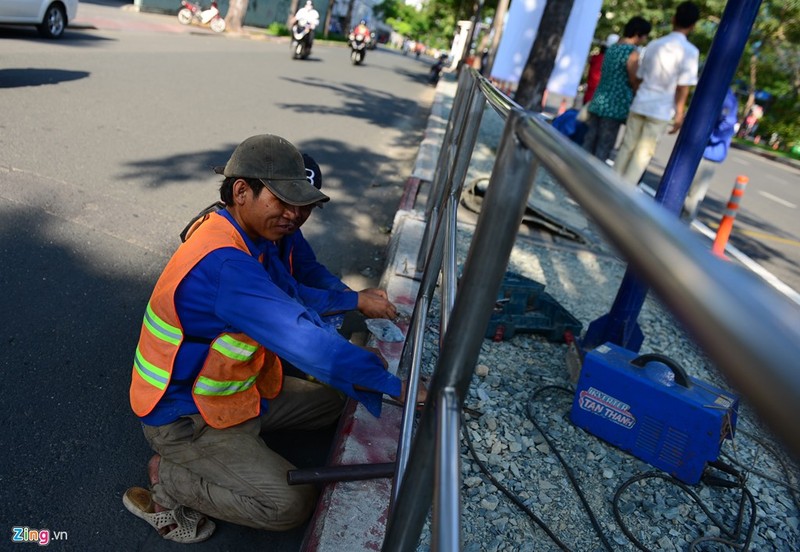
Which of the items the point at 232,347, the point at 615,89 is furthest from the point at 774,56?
the point at 232,347

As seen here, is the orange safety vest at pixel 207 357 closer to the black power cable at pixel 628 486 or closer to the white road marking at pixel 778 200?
the black power cable at pixel 628 486

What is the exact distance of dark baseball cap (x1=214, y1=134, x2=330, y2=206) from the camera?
214 cm

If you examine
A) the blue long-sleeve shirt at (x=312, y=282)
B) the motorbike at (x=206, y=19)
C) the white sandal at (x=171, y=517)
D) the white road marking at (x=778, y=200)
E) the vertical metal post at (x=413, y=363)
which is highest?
the motorbike at (x=206, y=19)

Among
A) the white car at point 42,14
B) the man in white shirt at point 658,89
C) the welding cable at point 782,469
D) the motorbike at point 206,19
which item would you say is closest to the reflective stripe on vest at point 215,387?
the welding cable at point 782,469

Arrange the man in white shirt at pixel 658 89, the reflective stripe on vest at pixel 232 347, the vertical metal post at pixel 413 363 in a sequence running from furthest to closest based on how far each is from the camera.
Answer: the man in white shirt at pixel 658 89, the reflective stripe on vest at pixel 232 347, the vertical metal post at pixel 413 363

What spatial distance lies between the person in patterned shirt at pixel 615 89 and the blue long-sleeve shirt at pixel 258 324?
5.38 m

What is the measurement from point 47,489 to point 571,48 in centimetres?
928

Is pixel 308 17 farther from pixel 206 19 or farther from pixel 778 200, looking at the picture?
pixel 778 200

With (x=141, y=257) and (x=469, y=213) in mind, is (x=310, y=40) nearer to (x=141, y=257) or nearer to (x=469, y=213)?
(x=469, y=213)

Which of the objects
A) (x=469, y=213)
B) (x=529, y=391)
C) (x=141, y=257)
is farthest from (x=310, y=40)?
(x=529, y=391)

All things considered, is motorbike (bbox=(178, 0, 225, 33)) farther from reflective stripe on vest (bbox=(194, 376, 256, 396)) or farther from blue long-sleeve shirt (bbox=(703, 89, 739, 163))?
reflective stripe on vest (bbox=(194, 376, 256, 396))

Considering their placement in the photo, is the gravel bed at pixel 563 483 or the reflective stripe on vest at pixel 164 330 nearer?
the reflective stripe on vest at pixel 164 330

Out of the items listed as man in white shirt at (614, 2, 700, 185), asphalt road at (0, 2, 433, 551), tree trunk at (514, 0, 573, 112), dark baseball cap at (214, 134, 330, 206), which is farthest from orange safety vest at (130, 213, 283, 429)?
tree trunk at (514, 0, 573, 112)

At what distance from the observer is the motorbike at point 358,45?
68.0ft
